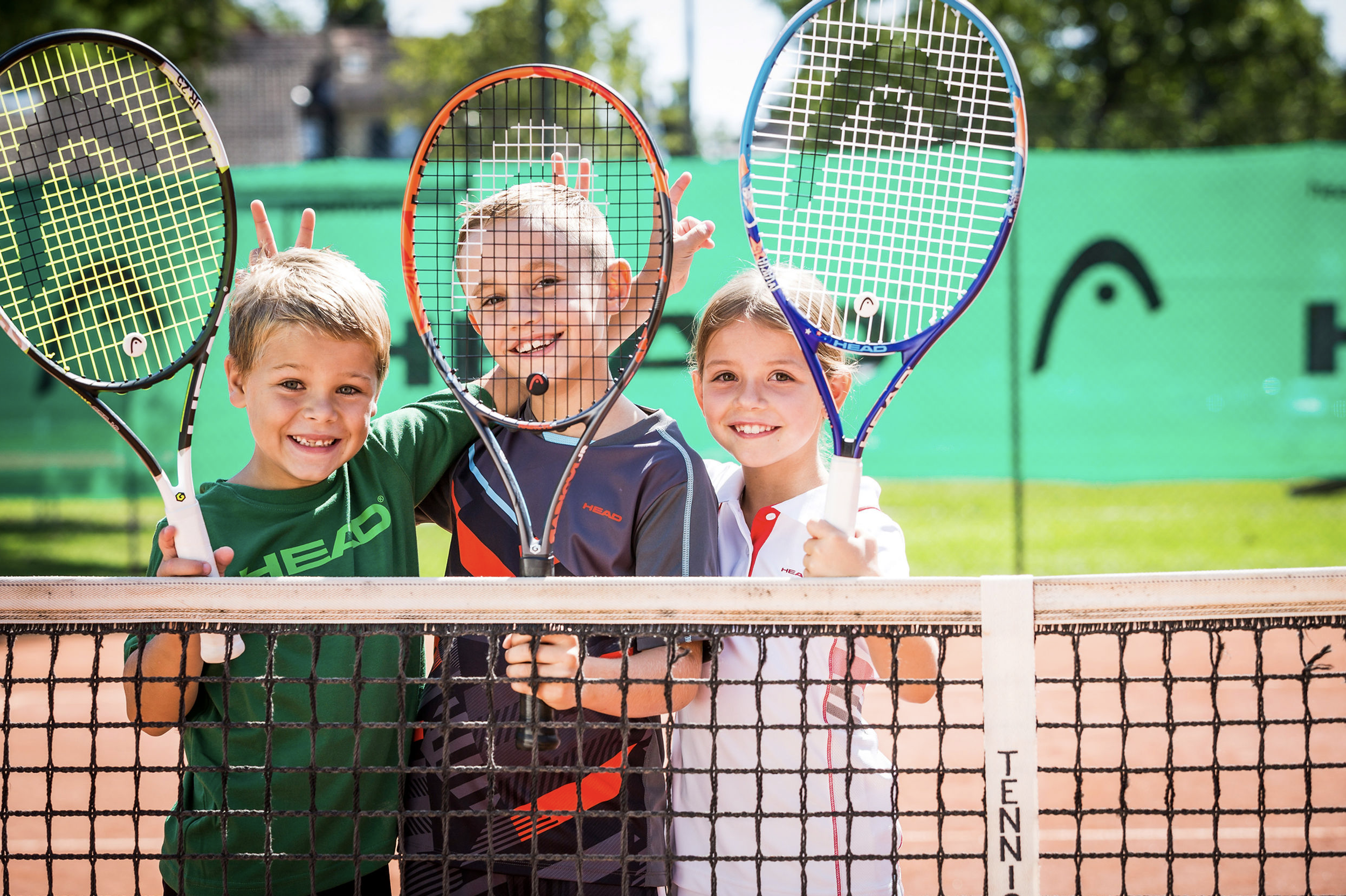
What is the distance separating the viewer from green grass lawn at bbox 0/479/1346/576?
6594 millimetres

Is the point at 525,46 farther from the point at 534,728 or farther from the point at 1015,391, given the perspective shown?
the point at 534,728

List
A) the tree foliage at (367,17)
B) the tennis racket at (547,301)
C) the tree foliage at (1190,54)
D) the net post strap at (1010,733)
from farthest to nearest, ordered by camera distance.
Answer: the tree foliage at (367,17) → the tree foliage at (1190,54) → the tennis racket at (547,301) → the net post strap at (1010,733)

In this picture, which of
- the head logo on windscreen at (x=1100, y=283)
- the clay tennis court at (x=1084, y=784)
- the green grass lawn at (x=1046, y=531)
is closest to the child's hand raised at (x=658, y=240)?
the clay tennis court at (x=1084, y=784)

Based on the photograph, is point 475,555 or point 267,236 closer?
point 475,555

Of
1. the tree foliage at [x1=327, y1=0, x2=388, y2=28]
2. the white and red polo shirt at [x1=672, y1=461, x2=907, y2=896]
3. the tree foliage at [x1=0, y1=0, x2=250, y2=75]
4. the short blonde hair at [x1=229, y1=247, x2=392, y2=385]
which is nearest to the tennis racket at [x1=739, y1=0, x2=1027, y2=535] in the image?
the white and red polo shirt at [x1=672, y1=461, x2=907, y2=896]

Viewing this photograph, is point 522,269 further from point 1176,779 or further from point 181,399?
point 181,399

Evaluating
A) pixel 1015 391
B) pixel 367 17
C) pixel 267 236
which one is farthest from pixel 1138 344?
pixel 367 17

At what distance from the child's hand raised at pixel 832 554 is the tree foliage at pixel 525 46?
18.2 metres

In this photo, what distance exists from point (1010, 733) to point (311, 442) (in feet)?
3.34

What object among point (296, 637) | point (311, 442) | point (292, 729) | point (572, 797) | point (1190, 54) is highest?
point (1190, 54)

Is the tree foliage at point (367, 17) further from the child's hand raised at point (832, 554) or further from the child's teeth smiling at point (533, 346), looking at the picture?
the child's hand raised at point (832, 554)

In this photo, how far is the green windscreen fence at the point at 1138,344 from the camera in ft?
20.2

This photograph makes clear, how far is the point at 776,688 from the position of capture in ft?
5.15

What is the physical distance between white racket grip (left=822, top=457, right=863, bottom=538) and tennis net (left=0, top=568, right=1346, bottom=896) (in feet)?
0.27
